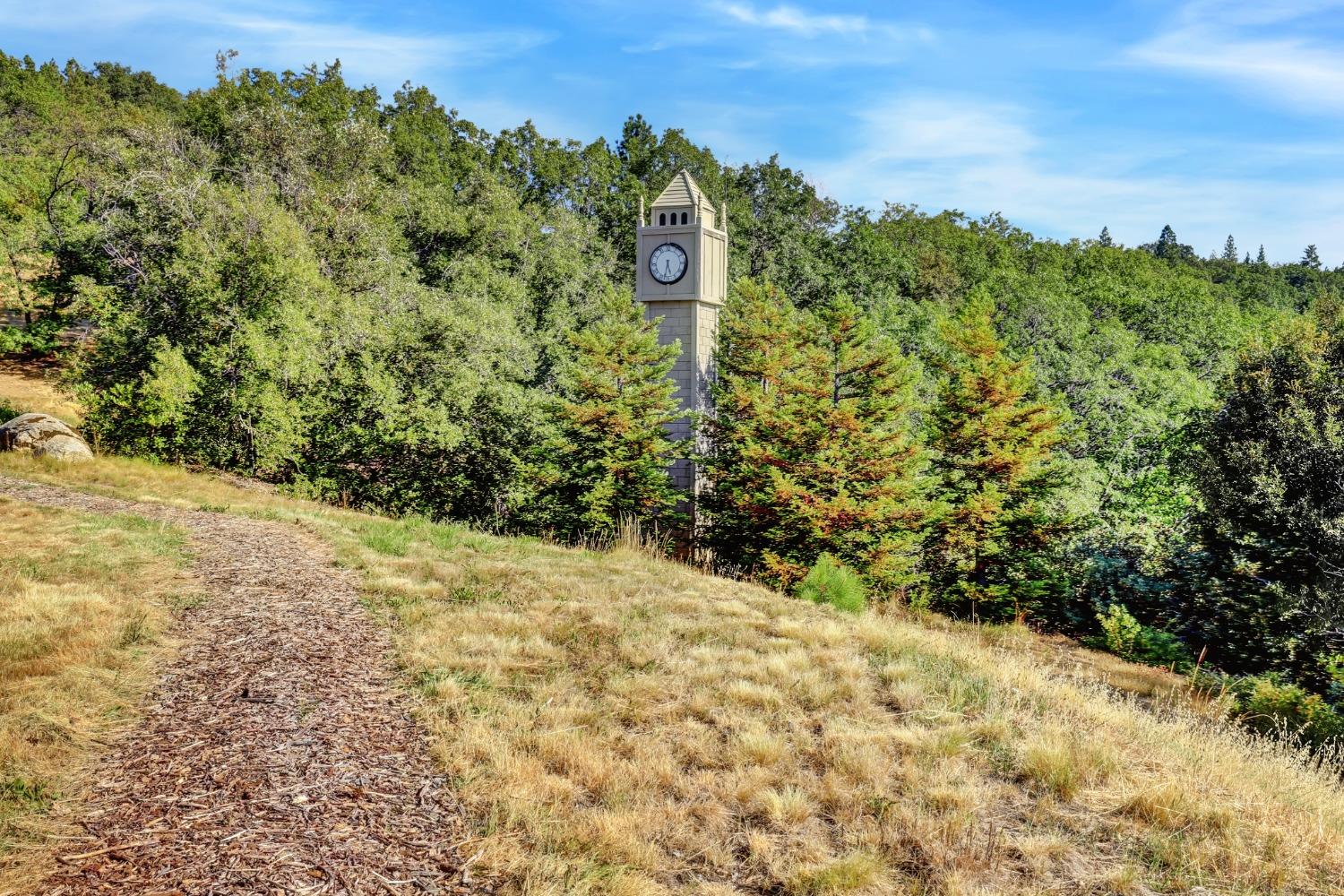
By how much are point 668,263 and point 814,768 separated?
16.2m

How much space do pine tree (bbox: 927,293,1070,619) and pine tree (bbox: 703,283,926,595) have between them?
3.08ft

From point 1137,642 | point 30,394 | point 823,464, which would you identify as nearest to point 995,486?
point 1137,642

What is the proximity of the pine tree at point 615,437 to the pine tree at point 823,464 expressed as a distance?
5.21 feet

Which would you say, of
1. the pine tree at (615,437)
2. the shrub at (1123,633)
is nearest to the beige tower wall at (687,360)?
the pine tree at (615,437)

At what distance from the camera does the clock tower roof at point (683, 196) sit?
19.5m

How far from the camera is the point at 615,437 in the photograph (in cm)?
1773

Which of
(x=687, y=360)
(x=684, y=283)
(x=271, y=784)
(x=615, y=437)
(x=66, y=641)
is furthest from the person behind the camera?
(x=687, y=360)

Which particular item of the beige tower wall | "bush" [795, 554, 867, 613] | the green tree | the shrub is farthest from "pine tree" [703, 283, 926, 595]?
the green tree

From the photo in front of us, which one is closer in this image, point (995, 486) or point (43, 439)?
point (43, 439)

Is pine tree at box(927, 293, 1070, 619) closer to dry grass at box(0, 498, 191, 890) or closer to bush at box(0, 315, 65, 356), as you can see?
dry grass at box(0, 498, 191, 890)

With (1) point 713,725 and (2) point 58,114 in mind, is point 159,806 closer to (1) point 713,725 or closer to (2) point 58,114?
(1) point 713,725

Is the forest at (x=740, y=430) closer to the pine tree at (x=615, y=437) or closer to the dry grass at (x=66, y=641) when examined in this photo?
the pine tree at (x=615, y=437)

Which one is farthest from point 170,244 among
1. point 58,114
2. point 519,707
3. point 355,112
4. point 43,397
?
point 58,114

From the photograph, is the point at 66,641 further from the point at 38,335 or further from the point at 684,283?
the point at 38,335
